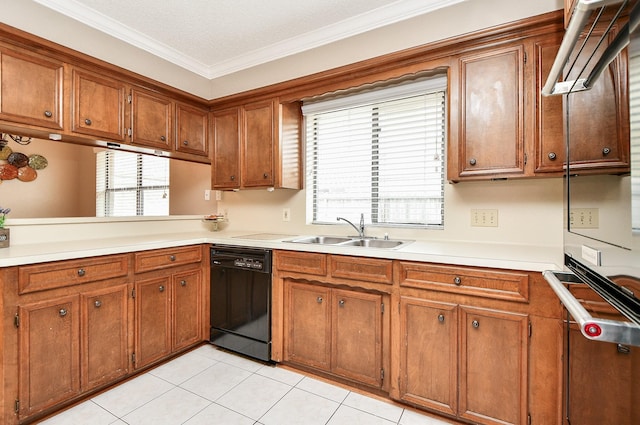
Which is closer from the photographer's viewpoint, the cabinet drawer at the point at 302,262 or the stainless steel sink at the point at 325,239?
the cabinet drawer at the point at 302,262

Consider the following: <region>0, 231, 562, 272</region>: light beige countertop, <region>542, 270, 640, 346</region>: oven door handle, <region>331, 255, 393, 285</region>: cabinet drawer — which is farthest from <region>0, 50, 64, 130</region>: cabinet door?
<region>542, 270, 640, 346</region>: oven door handle

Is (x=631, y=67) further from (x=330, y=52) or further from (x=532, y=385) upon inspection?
(x=330, y=52)

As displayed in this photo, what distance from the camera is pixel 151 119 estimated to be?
102 inches

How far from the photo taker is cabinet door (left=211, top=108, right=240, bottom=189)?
293 cm

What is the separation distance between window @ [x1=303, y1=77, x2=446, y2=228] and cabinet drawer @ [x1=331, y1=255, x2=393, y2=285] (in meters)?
0.73

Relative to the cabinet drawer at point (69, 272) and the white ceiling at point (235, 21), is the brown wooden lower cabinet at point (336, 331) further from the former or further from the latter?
the white ceiling at point (235, 21)

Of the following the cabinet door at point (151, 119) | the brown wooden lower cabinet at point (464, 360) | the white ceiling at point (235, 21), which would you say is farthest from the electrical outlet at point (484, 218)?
the cabinet door at point (151, 119)

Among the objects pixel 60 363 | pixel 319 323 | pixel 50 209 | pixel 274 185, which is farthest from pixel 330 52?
pixel 50 209

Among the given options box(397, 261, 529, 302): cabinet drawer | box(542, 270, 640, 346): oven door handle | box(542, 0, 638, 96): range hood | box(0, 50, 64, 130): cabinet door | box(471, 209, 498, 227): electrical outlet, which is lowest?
box(397, 261, 529, 302): cabinet drawer

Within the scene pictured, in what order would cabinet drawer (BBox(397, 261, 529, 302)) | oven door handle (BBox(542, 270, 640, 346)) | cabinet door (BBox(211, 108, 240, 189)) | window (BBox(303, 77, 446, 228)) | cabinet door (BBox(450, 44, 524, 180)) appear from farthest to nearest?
cabinet door (BBox(211, 108, 240, 189)) → window (BBox(303, 77, 446, 228)) → cabinet door (BBox(450, 44, 524, 180)) → cabinet drawer (BBox(397, 261, 529, 302)) → oven door handle (BBox(542, 270, 640, 346))

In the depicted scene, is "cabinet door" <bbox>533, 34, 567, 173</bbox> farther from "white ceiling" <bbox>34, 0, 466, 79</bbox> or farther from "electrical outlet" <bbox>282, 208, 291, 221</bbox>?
"electrical outlet" <bbox>282, 208, 291, 221</bbox>

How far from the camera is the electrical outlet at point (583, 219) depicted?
83 centimetres

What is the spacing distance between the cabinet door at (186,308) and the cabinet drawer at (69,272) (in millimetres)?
458

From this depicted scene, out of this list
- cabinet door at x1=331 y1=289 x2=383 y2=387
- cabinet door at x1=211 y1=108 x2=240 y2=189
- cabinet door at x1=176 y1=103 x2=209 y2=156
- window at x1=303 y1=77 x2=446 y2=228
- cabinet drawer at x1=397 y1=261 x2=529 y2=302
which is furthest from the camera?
cabinet door at x1=211 y1=108 x2=240 y2=189
